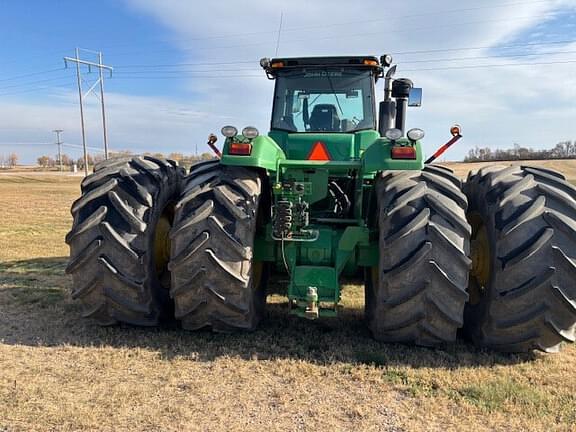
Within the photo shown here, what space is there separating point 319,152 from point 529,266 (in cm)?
221

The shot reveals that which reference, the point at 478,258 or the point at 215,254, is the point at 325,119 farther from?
the point at 215,254

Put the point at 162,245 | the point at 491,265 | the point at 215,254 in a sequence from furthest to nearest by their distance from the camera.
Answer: the point at 162,245 < the point at 491,265 < the point at 215,254

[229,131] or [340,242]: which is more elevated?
[229,131]

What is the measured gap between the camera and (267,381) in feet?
12.1

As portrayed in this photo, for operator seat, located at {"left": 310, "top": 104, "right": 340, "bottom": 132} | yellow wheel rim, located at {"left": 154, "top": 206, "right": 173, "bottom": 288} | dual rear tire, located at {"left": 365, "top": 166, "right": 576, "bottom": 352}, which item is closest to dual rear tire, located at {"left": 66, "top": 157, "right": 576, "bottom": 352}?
dual rear tire, located at {"left": 365, "top": 166, "right": 576, "bottom": 352}

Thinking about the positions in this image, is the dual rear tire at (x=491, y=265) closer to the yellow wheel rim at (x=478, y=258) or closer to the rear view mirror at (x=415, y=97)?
the yellow wheel rim at (x=478, y=258)

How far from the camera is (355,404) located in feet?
11.0

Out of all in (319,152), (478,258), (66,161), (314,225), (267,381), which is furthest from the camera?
(66,161)

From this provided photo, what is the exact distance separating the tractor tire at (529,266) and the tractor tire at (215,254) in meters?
2.01

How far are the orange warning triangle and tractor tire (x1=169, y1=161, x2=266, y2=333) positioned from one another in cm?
96

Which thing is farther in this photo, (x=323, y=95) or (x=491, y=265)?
(x=323, y=95)

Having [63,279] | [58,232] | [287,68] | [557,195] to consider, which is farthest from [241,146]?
[58,232]

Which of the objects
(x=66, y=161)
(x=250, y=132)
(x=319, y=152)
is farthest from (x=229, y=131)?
(x=66, y=161)

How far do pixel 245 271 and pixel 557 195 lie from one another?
2.61 m
